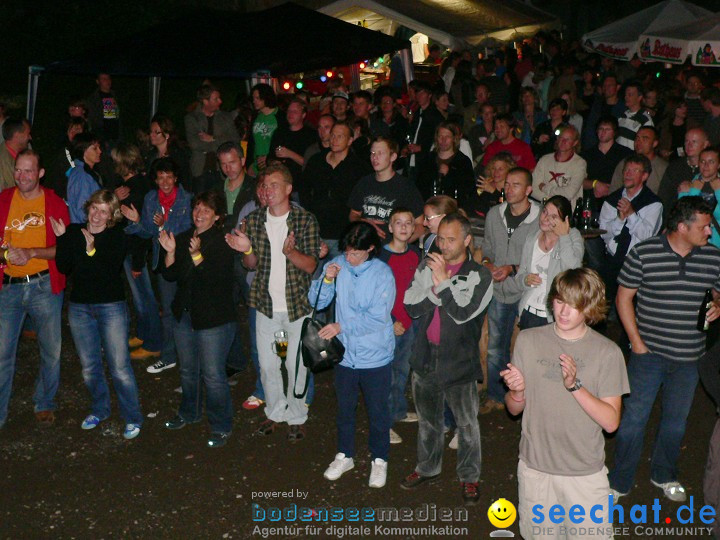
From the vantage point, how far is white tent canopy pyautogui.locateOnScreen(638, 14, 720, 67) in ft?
42.1

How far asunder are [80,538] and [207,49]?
8933mm

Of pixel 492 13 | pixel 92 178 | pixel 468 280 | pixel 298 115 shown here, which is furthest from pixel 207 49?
pixel 492 13

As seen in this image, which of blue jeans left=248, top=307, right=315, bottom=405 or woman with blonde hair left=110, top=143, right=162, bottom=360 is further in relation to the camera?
woman with blonde hair left=110, top=143, right=162, bottom=360

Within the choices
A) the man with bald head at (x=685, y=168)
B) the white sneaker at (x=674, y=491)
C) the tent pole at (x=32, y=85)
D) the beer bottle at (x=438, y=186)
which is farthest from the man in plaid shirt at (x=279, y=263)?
the tent pole at (x=32, y=85)

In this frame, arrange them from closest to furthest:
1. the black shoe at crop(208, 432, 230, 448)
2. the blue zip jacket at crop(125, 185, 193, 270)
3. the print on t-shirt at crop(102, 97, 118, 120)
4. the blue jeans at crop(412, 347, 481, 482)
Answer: the blue jeans at crop(412, 347, 481, 482)
the black shoe at crop(208, 432, 230, 448)
the blue zip jacket at crop(125, 185, 193, 270)
the print on t-shirt at crop(102, 97, 118, 120)

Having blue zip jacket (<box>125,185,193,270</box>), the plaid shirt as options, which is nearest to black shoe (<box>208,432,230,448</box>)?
the plaid shirt

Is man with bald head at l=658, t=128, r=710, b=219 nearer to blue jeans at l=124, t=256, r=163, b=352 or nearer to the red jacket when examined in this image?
blue jeans at l=124, t=256, r=163, b=352

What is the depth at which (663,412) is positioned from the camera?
5715 mm

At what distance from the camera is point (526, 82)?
18.0m

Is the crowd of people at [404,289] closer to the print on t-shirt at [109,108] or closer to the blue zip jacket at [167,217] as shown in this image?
the blue zip jacket at [167,217]

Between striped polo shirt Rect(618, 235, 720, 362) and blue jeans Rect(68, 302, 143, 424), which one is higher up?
striped polo shirt Rect(618, 235, 720, 362)

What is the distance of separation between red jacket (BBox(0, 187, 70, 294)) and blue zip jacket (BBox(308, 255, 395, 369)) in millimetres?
2627

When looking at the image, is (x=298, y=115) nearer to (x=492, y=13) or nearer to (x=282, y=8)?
(x=282, y=8)

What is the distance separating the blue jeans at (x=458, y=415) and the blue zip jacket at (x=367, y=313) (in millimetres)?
356
